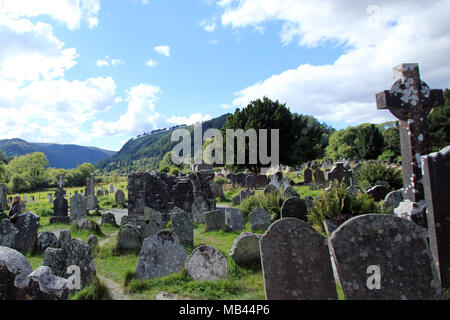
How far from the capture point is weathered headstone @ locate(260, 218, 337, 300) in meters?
3.47

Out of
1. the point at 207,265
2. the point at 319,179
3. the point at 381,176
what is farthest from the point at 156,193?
the point at 319,179

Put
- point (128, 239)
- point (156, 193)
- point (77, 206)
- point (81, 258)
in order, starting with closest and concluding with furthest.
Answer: point (81, 258), point (128, 239), point (156, 193), point (77, 206)

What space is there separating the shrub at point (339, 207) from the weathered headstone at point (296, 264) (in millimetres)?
4213

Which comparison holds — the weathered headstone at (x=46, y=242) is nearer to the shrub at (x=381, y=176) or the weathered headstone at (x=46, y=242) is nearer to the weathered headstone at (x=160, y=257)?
the weathered headstone at (x=160, y=257)

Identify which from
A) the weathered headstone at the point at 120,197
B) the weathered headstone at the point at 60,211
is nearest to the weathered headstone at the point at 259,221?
the weathered headstone at the point at 60,211

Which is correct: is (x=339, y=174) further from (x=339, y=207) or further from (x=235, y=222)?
(x=339, y=207)

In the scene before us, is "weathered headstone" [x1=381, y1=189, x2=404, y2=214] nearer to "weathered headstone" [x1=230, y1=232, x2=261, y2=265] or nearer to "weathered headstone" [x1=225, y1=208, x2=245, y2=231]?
"weathered headstone" [x1=225, y1=208, x2=245, y2=231]

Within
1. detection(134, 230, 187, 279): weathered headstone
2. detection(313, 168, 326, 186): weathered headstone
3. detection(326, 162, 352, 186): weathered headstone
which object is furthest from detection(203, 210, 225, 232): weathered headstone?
detection(313, 168, 326, 186): weathered headstone

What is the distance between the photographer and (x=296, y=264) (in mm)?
3518

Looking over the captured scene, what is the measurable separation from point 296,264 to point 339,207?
15.4 feet

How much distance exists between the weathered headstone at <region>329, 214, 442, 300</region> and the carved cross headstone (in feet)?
7.37

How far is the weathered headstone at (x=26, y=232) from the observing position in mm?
8195

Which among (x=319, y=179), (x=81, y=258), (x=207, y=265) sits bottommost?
(x=207, y=265)
